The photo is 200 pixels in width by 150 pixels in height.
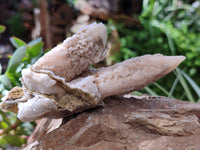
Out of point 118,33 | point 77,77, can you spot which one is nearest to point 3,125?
point 77,77

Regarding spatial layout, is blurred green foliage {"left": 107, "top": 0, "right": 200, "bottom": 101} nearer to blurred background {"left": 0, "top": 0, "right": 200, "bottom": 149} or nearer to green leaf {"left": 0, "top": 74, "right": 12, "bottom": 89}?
blurred background {"left": 0, "top": 0, "right": 200, "bottom": 149}

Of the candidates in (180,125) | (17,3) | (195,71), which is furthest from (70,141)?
(17,3)

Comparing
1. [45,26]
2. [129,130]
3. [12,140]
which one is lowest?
[12,140]

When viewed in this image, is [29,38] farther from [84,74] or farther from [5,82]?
[84,74]

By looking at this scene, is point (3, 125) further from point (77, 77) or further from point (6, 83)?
point (77, 77)

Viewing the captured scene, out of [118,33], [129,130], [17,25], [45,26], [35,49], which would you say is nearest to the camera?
[129,130]

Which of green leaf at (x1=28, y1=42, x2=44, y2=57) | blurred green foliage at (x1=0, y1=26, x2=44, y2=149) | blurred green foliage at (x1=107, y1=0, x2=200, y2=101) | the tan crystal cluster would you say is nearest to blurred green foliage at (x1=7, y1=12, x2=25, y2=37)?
blurred green foliage at (x1=107, y1=0, x2=200, y2=101)
